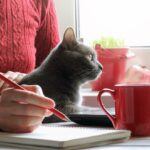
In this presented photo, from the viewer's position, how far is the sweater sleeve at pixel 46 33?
4.58 ft

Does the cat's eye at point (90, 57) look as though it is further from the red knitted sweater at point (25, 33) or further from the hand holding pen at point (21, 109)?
the hand holding pen at point (21, 109)

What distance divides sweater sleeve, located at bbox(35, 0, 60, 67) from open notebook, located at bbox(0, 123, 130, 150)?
0.75 meters

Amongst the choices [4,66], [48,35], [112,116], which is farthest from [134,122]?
[48,35]

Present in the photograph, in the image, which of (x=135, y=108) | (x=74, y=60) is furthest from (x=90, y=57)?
(x=135, y=108)

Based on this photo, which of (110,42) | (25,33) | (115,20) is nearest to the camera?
(25,33)

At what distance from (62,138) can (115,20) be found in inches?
40.8

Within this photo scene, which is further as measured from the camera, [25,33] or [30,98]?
[25,33]

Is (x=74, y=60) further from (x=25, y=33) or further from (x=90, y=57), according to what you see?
(x=25, y=33)

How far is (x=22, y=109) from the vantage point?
68cm

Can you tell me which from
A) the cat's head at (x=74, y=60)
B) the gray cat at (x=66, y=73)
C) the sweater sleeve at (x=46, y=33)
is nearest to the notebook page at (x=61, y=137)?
the gray cat at (x=66, y=73)

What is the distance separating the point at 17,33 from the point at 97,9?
0.41 metres

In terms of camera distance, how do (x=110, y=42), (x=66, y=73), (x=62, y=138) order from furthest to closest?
(x=110, y=42) < (x=66, y=73) < (x=62, y=138)

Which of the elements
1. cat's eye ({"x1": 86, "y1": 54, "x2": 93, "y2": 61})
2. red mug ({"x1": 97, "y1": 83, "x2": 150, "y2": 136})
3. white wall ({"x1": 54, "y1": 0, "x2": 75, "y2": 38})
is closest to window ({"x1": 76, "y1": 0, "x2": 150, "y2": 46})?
white wall ({"x1": 54, "y1": 0, "x2": 75, "y2": 38})

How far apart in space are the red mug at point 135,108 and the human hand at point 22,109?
117 mm
